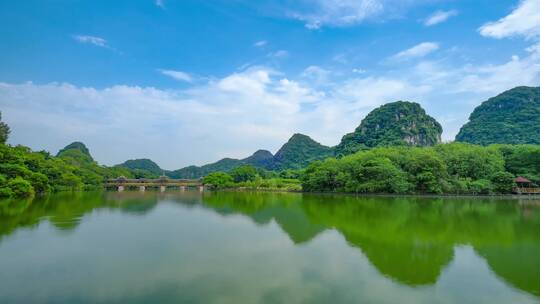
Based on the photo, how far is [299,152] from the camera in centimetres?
11800

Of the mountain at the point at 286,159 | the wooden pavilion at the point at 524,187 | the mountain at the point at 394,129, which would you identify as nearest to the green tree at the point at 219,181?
the mountain at the point at 394,129

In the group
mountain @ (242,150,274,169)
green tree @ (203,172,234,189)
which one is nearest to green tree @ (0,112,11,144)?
green tree @ (203,172,234,189)

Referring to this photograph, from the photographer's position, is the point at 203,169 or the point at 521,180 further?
the point at 203,169

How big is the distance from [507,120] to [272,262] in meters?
75.4

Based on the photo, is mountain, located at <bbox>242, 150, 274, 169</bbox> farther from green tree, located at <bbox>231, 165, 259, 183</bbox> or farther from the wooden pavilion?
the wooden pavilion

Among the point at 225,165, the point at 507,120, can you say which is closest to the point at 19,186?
the point at 507,120

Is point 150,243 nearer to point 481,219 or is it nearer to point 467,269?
point 467,269

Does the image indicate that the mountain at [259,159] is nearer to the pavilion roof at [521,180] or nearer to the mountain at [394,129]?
the mountain at [394,129]

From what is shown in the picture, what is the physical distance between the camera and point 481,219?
14914 millimetres

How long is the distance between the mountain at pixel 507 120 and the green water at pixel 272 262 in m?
57.1

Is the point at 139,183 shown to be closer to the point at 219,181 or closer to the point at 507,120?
the point at 219,181

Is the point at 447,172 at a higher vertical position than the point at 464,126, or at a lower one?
lower

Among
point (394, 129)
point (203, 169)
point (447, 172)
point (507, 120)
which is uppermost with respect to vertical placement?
point (394, 129)

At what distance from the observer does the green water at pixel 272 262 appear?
18.8 ft
